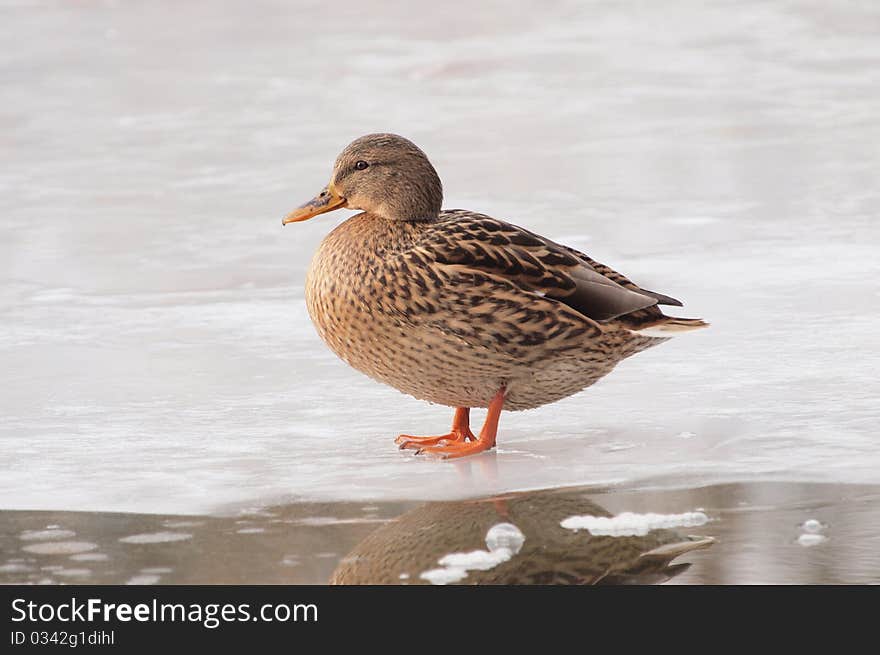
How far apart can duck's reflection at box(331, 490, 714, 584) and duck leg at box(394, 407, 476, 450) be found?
1.94 feet

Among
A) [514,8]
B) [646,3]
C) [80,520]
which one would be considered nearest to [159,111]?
[514,8]

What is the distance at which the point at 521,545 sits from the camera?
3.74 m

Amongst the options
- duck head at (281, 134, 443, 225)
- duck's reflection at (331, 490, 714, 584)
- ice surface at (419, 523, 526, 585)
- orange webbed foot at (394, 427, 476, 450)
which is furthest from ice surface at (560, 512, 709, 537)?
duck head at (281, 134, 443, 225)

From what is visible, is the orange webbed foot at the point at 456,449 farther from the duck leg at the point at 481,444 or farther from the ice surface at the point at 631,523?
the ice surface at the point at 631,523

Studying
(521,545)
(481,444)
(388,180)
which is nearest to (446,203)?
(388,180)

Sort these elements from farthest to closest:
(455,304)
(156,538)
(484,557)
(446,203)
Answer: (446,203) < (455,304) < (156,538) < (484,557)

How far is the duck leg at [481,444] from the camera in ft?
15.2

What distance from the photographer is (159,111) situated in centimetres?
1031

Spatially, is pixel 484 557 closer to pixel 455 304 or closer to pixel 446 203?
pixel 455 304

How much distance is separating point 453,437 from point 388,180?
0.86m

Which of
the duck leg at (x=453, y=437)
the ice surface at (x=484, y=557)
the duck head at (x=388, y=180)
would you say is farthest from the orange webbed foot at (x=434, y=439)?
the ice surface at (x=484, y=557)

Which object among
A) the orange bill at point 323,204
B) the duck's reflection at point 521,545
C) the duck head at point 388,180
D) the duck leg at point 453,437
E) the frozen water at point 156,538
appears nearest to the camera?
the duck's reflection at point 521,545

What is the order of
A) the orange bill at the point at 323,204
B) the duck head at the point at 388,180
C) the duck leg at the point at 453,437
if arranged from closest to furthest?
the duck leg at the point at 453,437 < the duck head at the point at 388,180 < the orange bill at the point at 323,204
